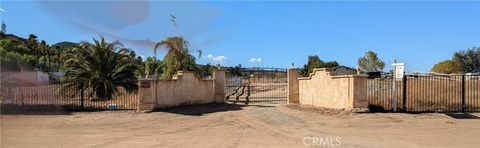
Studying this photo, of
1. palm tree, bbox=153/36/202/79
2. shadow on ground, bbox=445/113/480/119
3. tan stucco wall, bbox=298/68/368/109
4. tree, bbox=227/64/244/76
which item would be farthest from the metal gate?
shadow on ground, bbox=445/113/480/119

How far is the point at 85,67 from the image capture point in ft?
96.7

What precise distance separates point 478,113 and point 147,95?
14381 mm

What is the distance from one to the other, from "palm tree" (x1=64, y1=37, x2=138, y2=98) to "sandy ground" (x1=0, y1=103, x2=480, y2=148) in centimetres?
683

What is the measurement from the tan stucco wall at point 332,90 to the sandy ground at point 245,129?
2.00ft

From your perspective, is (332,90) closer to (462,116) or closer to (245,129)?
(462,116)

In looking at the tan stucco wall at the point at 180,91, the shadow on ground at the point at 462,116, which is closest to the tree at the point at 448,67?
the tan stucco wall at the point at 180,91

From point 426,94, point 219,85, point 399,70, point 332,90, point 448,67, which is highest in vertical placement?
point 448,67

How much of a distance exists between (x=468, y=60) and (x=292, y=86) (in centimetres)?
6235

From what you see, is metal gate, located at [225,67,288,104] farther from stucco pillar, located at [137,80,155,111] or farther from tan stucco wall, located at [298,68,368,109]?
stucco pillar, located at [137,80,155,111]

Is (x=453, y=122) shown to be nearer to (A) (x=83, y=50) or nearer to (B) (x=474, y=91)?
(B) (x=474, y=91)

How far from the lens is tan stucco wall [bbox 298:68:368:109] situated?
20422 millimetres

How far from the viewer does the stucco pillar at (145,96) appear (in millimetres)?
22297

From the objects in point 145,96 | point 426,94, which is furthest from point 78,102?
point 426,94

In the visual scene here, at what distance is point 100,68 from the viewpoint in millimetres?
29516
